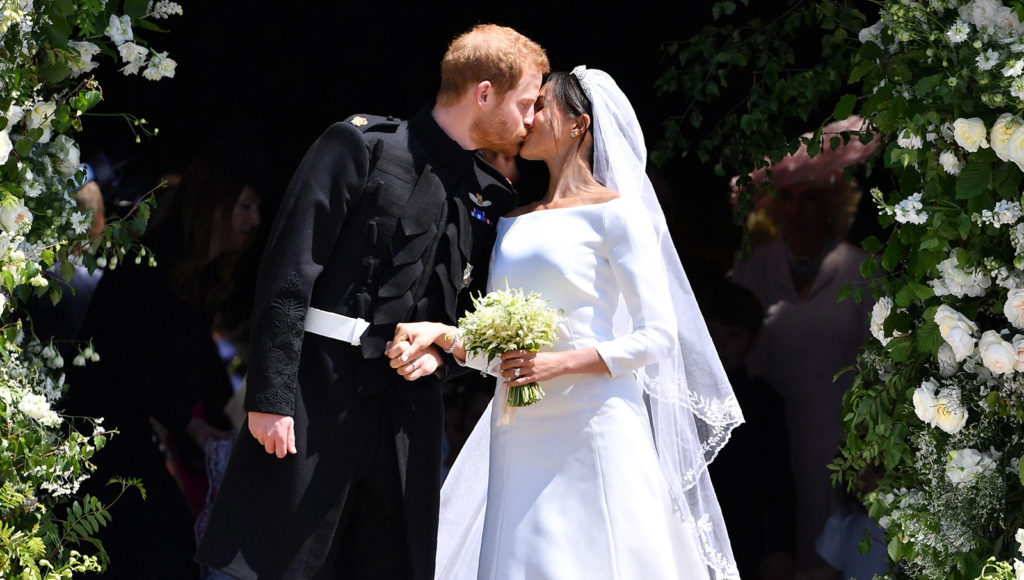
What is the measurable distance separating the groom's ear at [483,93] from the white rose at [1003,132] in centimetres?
143

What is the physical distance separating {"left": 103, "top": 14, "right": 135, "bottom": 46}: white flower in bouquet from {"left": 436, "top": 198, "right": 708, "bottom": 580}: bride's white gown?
1235mm

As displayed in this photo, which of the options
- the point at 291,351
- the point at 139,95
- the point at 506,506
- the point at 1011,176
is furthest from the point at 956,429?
the point at 139,95

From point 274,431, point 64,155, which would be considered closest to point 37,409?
point 274,431

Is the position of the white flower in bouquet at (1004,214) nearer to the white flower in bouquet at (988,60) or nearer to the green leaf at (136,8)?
the white flower in bouquet at (988,60)

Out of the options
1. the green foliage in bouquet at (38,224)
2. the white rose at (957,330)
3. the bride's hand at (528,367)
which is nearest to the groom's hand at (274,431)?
the green foliage in bouquet at (38,224)

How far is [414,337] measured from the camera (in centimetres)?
314

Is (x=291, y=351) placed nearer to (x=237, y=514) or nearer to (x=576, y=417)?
(x=237, y=514)

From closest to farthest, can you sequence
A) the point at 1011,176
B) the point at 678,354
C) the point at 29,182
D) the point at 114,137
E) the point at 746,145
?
the point at 29,182
the point at 1011,176
the point at 678,354
the point at 114,137
the point at 746,145

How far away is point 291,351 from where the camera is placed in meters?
3.06

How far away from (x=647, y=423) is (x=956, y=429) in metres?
0.89

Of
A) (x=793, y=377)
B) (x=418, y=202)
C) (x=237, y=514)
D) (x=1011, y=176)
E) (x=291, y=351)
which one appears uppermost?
(x=1011, y=176)

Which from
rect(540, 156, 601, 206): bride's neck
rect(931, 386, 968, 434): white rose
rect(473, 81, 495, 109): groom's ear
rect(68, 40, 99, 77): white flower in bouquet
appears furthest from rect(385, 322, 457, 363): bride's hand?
rect(931, 386, 968, 434): white rose

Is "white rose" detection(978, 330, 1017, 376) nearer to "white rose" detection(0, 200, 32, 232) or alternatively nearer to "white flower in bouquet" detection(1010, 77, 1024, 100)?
"white flower in bouquet" detection(1010, 77, 1024, 100)

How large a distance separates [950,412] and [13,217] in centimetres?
261
